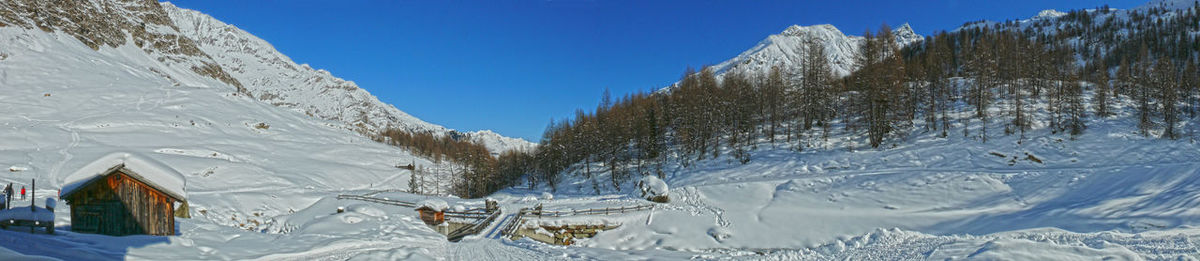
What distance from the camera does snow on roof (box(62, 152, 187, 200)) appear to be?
15703 mm

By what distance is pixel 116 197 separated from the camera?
52.9 feet

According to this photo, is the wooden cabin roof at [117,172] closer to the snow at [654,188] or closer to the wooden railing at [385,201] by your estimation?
the wooden railing at [385,201]

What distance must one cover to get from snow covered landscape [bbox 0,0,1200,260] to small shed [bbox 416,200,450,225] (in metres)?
0.18

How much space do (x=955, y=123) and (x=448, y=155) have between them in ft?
442

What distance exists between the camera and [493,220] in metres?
29.0

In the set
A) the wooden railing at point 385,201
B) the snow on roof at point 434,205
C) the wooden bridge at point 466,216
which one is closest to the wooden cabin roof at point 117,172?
the wooden bridge at point 466,216

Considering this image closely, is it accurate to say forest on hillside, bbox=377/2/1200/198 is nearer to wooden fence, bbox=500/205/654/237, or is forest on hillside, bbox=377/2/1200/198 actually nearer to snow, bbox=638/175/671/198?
snow, bbox=638/175/671/198

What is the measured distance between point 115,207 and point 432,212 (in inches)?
555

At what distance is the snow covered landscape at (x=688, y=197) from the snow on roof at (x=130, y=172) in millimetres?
64

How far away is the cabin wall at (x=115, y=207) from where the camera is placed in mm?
15977

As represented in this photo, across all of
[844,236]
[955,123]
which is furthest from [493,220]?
[955,123]

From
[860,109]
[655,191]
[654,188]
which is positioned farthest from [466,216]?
[860,109]

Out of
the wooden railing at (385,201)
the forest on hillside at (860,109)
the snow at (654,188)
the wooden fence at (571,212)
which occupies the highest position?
the forest on hillside at (860,109)

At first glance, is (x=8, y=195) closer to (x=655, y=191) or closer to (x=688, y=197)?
(x=655, y=191)
